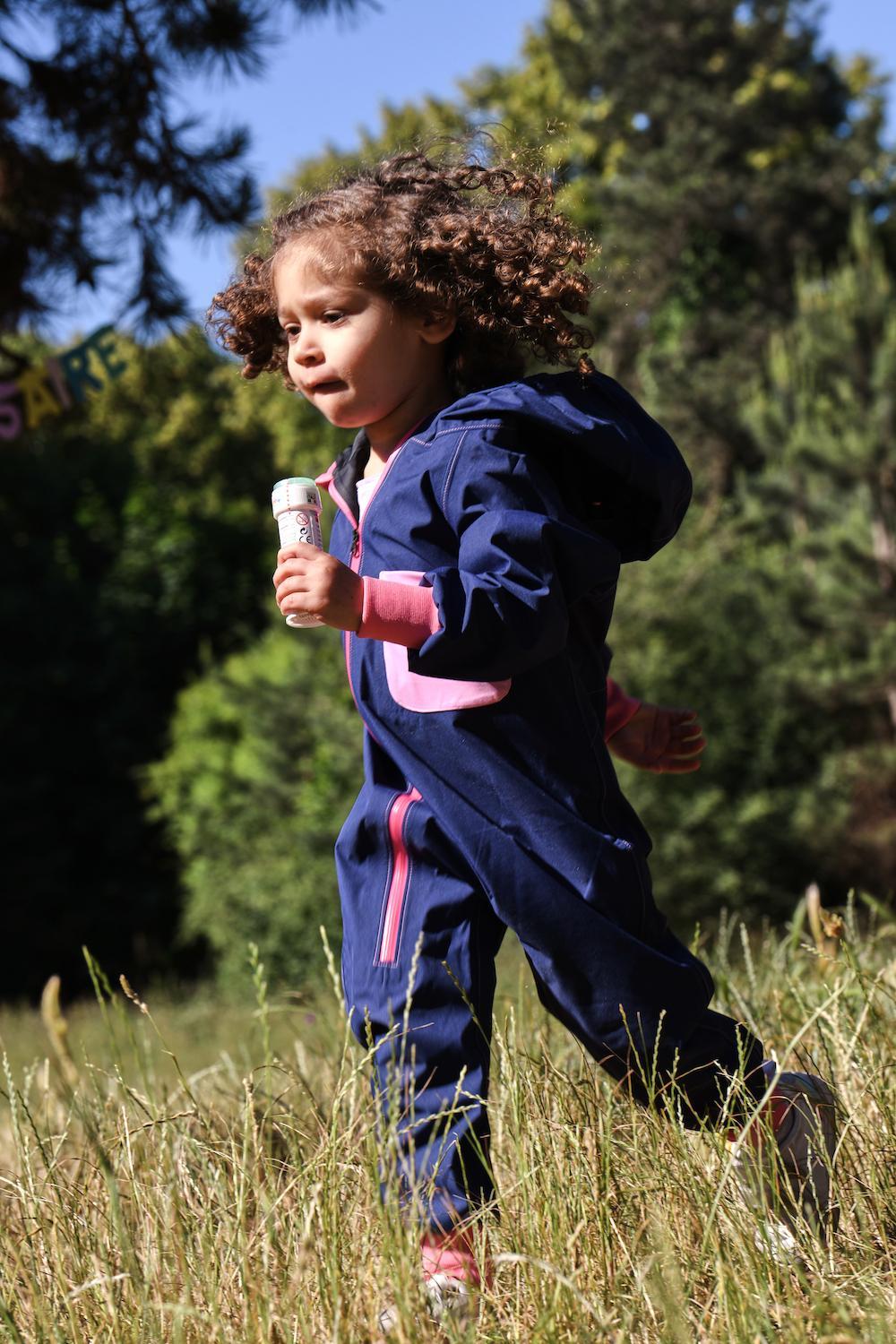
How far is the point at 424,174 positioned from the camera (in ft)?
7.09

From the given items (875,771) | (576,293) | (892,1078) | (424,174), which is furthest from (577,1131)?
(875,771)

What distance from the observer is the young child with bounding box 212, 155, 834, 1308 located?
1.74m

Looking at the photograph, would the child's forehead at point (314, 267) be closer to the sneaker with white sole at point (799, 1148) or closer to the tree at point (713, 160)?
the sneaker with white sole at point (799, 1148)

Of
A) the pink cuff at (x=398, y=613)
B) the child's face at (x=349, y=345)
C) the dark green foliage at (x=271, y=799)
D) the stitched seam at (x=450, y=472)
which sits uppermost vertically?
the child's face at (x=349, y=345)

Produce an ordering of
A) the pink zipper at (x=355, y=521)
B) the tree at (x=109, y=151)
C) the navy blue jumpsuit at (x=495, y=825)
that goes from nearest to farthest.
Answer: the navy blue jumpsuit at (x=495, y=825), the pink zipper at (x=355, y=521), the tree at (x=109, y=151)

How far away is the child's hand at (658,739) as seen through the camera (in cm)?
228

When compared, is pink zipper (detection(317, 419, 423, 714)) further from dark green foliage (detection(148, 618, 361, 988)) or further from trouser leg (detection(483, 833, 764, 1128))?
dark green foliage (detection(148, 618, 361, 988))

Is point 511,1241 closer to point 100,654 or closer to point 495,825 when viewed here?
point 495,825

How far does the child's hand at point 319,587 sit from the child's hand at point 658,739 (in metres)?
0.70

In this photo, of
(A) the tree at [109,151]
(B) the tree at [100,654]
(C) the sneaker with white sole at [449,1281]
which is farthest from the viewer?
(B) the tree at [100,654]

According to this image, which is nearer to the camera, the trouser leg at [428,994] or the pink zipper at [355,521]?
the trouser leg at [428,994]

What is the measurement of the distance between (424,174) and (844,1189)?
62.1 inches

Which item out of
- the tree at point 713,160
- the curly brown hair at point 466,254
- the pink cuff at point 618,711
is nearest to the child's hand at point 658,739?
the pink cuff at point 618,711

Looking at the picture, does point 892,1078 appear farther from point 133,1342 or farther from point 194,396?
point 194,396
